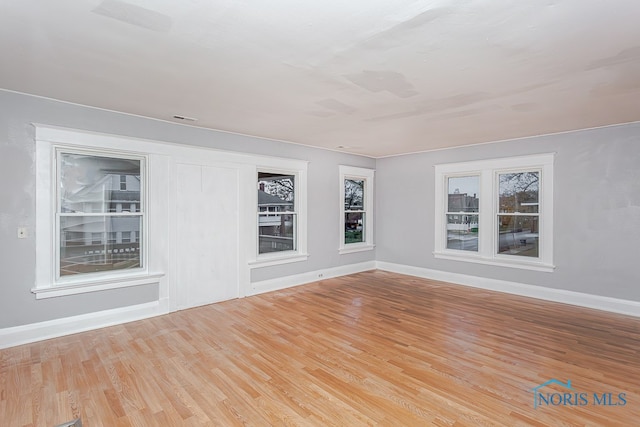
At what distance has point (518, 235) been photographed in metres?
5.64

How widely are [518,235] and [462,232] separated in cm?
96

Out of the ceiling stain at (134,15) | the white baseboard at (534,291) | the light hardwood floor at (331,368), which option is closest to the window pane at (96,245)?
the light hardwood floor at (331,368)

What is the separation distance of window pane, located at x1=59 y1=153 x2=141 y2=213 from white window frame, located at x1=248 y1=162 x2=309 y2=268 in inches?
70.4

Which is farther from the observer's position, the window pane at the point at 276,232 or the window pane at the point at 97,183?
the window pane at the point at 276,232

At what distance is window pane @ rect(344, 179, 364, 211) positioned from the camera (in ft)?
23.7

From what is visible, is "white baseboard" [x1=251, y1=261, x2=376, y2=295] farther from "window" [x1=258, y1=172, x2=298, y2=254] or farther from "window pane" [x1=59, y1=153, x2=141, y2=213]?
"window pane" [x1=59, y1=153, x2=141, y2=213]

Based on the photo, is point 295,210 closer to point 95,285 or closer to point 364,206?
point 364,206

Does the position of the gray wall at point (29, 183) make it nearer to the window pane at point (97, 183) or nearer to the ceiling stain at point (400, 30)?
the window pane at point (97, 183)

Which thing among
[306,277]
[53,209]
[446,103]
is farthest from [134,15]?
[306,277]

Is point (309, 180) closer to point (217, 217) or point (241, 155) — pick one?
point (241, 155)

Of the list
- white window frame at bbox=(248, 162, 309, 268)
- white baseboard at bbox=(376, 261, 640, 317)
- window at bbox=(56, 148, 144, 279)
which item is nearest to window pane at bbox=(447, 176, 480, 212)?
white baseboard at bbox=(376, 261, 640, 317)

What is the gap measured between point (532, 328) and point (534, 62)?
3.06 meters

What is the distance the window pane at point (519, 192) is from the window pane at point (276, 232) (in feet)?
12.3

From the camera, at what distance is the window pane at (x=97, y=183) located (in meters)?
3.85
